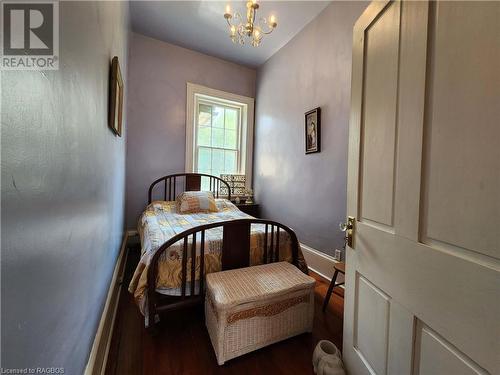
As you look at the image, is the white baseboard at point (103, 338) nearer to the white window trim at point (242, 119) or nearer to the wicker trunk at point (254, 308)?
the wicker trunk at point (254, 308)

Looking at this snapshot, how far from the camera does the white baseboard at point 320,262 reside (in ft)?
7.82

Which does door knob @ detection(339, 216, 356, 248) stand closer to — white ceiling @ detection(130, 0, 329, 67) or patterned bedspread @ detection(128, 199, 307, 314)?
patterned bedspread @ detection(128, 199, 307, 314)

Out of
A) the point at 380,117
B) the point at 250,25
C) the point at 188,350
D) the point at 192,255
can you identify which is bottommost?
the point at 188,350

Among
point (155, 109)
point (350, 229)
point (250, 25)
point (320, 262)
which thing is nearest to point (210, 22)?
point (250, 25)

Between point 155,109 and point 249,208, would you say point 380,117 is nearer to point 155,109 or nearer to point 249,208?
point 249,208

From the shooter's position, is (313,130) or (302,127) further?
(302,127)

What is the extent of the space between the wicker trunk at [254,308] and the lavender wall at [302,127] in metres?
1.06

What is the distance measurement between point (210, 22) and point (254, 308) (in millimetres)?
3311

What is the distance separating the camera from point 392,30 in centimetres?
86

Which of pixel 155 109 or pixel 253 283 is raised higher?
pixel 155 109

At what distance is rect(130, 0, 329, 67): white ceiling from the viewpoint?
8.27 feet

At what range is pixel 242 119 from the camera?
399 cm

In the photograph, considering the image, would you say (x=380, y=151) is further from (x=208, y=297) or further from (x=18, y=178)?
(x=208, y=297)

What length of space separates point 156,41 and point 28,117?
3.55 m
